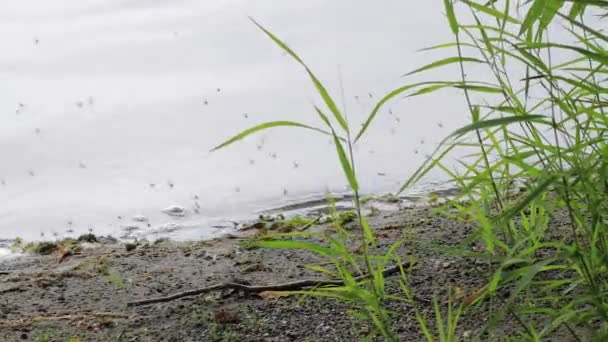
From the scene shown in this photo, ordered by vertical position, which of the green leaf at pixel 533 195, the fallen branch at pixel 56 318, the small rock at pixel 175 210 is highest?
the green leaf at pixel 533 195

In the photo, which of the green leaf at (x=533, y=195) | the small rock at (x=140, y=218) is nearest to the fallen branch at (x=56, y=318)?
the small rock at (x=140, y=218)

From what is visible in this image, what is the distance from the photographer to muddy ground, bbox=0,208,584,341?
3.15 m

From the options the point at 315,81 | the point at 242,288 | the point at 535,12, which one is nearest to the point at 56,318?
the point at 242,288

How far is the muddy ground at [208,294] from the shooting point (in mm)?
3155

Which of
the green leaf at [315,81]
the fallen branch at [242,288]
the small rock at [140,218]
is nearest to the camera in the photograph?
the green leaf at [315,81]

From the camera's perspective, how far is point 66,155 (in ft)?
21.3

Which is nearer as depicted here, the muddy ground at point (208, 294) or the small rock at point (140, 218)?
the muddy ground at point (208, 294)

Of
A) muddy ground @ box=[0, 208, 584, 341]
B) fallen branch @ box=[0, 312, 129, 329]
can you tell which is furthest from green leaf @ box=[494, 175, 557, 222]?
fallen branch @ box=[0, 312, 129, 329]

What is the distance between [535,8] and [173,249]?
3334mm

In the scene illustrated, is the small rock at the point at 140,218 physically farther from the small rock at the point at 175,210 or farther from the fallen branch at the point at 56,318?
the fallen branch at the point at 56,318

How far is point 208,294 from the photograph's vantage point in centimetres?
364

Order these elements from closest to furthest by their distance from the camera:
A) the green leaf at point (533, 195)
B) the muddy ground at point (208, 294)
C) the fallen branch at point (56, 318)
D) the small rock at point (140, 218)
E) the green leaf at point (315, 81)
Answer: the green leaf at point (533, 195) < the green leaf at point (315, 81) < the muddy ground at point (208, 294) < the fallen branch at point (56, 318) < the small rock at point (140, 218)

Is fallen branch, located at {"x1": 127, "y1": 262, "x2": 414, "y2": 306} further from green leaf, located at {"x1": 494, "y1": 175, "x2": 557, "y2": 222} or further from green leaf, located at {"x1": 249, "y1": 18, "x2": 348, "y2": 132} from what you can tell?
green leaf, located at {"x1": 494, "y1": 175, "x2": 557, "y2": 222}

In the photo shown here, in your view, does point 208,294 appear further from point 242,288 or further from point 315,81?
point 315,81
